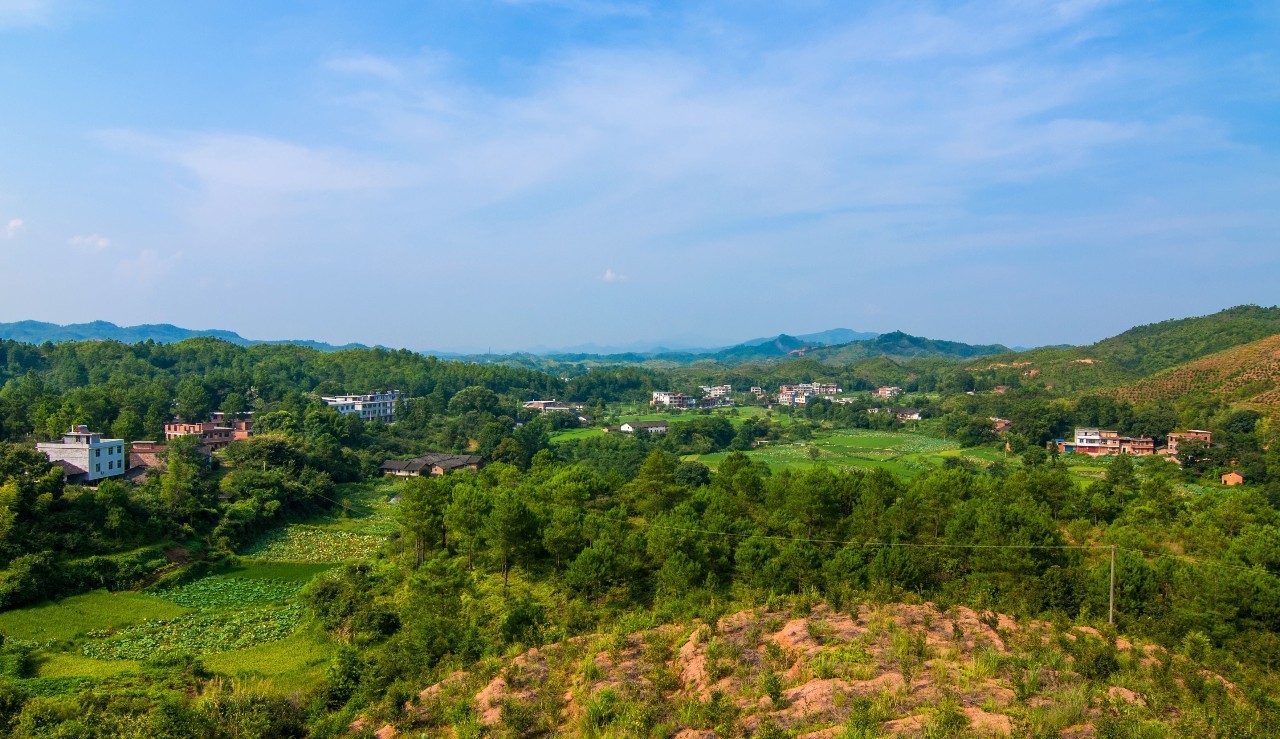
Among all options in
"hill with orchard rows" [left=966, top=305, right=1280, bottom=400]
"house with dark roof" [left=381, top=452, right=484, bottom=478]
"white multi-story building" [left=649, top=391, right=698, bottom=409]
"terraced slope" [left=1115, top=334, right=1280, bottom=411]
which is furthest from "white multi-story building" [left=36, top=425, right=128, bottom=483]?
"hill with orchard rows" [left=966, top=305, right=1280, bottom=400]

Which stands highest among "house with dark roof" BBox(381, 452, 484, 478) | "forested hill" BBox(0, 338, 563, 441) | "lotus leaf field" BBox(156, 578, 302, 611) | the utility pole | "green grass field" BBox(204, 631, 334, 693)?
"forested hill" BBox(0, 338, 563, 441)

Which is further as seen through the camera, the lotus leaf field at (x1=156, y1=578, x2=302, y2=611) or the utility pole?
the lotus leaf field at (x1=156, y1=578, x2=302, y2=611)

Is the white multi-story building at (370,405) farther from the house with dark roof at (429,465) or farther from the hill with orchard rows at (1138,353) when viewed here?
the hill with orchard rows at (1138,353)

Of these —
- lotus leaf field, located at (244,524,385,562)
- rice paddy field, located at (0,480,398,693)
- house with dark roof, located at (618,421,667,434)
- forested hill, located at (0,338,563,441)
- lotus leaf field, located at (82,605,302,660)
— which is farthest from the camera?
house with dark roof, located at (618,421,667,434)

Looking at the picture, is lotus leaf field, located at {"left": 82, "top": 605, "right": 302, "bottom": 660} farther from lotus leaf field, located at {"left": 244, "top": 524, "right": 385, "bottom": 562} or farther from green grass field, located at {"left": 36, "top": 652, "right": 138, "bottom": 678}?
lotus leaf field, located at {"left": 244, "top": 524, "right": 385, "bottom": 562}

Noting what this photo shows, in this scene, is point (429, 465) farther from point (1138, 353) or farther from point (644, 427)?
point (1138, 353)

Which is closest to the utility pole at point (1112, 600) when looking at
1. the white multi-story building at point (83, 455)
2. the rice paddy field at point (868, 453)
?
the rice paddy field at point (868, 453)

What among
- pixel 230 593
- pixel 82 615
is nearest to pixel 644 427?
pixel 230 593
